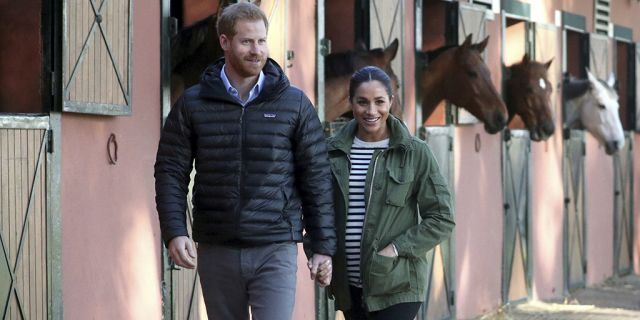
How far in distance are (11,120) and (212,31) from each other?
5.52ft

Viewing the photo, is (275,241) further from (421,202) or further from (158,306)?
(158,306)

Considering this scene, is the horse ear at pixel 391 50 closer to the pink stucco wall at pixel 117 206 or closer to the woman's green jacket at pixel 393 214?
the pink stucco wall at pixel 117 206

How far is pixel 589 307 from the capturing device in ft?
43.1

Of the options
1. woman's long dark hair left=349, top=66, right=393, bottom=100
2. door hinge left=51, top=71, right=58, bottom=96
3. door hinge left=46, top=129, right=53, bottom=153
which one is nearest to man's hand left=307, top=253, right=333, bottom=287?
woman's long dark hair left=349, top=66, right=393, bottom=100

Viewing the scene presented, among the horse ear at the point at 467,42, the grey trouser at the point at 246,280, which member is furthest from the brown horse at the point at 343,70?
the grey trouser at the point at 246,280

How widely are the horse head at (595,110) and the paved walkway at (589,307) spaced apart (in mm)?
1389

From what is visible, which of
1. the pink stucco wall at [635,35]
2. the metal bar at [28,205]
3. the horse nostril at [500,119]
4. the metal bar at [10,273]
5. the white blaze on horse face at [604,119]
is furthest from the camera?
the pink stucco wall at [635,35]

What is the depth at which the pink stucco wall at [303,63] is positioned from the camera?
879 centimetres

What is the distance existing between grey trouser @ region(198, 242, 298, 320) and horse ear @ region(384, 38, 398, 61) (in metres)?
5.07

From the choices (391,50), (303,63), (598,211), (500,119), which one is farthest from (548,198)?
(303,63)

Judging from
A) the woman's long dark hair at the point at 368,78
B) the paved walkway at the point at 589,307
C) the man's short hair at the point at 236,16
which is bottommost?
the paved walkway at the point at 589,307

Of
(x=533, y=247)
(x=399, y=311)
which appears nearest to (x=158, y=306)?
(x=399, y=311)

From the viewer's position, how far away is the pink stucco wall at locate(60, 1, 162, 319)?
6566 mm

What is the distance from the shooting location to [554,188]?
13961 millimetres
